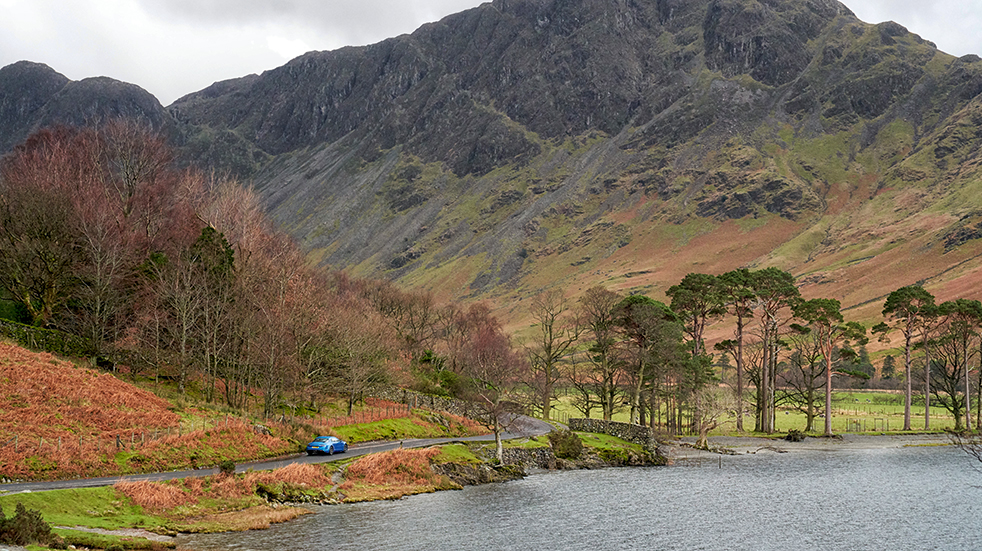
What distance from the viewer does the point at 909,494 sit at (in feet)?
189

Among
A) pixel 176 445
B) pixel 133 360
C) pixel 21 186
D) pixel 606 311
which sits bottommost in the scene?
pixel 176 445

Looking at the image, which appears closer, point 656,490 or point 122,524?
point 122,524

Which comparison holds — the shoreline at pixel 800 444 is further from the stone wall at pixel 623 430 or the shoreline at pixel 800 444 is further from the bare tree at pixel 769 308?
the bare tree at pixel 769 308

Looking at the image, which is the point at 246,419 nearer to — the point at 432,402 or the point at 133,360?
the point at 133,360

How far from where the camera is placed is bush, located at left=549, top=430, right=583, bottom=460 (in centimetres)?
7588

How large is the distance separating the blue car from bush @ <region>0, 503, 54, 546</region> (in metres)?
Result: 31.5

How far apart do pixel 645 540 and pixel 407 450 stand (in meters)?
26.2

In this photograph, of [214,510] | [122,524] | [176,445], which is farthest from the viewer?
[176,445]

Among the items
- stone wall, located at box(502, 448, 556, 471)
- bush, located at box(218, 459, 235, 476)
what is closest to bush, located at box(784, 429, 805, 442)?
stone wall, located at box(502, 448, 556, 471)

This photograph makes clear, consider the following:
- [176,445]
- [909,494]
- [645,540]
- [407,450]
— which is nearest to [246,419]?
[176,445]

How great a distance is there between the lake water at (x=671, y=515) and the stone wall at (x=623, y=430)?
12.1 meters

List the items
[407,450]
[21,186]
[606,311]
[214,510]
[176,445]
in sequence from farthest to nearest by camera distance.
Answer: [606,311], [21,186], [407,450], [176,445], [214,510]

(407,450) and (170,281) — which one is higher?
(170,281)

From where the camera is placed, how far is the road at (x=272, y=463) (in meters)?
38.4
